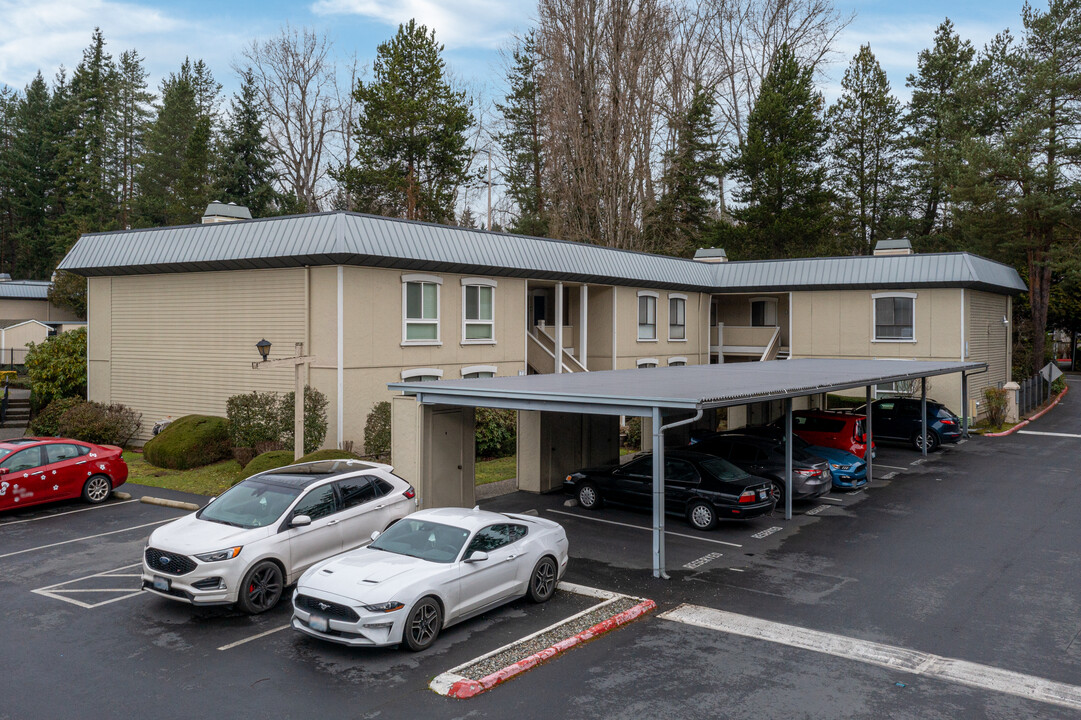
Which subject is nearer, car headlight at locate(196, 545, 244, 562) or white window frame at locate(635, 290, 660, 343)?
car headlight at locate(196, 545, 244, 562)

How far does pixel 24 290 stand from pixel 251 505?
44206 millimetres

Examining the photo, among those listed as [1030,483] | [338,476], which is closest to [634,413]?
[338,476]

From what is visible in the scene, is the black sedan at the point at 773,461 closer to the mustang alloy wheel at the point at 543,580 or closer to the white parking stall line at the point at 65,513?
the mustang alloy wheel at the point at 543,580

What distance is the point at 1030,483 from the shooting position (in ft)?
67.6

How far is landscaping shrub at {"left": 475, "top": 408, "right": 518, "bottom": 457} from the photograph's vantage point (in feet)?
79.9

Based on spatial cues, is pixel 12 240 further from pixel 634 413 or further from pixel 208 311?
pixel 634 413

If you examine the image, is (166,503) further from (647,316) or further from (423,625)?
(647,316)

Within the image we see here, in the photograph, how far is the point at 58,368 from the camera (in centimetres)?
2752

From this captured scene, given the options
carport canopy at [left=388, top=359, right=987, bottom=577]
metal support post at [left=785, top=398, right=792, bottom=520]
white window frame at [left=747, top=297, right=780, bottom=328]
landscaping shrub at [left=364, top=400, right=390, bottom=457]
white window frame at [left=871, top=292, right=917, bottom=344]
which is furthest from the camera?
white window frame at [left=747, top=297, right=780, bottom=328]

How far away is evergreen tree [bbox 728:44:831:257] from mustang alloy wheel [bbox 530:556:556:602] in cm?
4037

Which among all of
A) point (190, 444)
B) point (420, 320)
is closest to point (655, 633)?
point (420, 320)

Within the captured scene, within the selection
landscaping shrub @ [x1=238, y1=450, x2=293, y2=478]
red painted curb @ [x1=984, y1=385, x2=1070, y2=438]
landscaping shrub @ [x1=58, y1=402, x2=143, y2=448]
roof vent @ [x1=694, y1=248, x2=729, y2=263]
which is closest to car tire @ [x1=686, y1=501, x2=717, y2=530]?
landscaping shrub @ [x1=238, y1=450, x2=293, y2=478]

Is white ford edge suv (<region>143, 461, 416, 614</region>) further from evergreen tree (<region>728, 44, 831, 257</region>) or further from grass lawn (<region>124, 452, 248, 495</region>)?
evergreen tree (<region>728, 44, 831, 257</region>)

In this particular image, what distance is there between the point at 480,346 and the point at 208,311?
844cm
